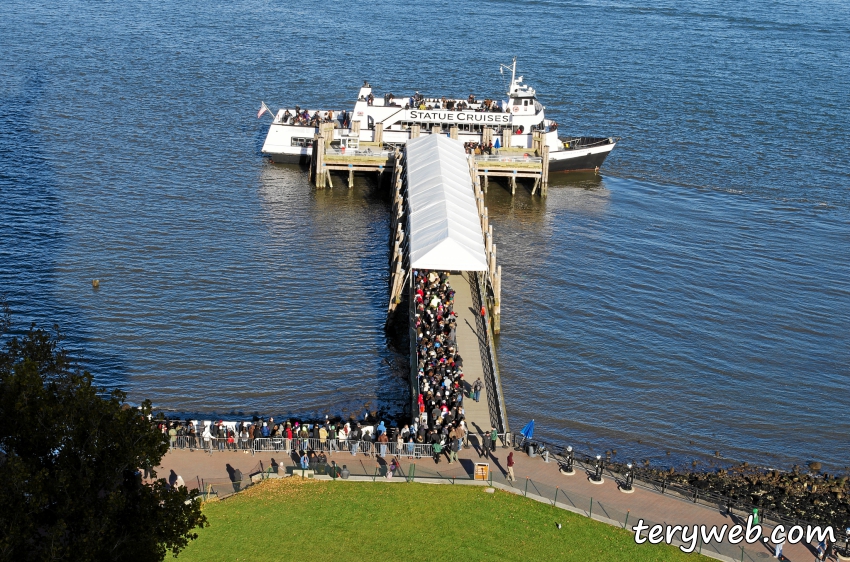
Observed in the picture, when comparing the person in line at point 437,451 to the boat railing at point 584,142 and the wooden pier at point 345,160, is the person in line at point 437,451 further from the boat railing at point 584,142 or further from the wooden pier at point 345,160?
the boat railing at point 584,142

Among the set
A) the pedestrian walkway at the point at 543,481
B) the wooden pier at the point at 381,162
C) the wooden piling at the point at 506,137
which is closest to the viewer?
the pedestrian walkway at the point at 543,481

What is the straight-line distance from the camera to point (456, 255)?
2245 inches

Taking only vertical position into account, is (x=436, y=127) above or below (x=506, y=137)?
above

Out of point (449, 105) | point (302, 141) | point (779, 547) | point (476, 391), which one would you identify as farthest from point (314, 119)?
point (779, 547)

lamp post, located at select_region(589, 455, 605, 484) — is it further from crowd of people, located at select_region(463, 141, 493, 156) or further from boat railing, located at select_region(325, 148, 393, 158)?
crowd of people, located at select_region(463, 141, 493, 156)

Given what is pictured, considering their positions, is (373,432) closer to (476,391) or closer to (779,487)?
→ (476,391)

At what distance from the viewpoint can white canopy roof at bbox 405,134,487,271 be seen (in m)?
57.0

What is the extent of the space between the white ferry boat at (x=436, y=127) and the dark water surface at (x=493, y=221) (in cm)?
268

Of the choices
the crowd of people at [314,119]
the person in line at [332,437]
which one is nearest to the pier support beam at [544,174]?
the crowd of people at [314,119]

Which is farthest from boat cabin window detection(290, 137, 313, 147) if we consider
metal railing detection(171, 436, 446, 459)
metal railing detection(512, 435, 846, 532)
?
metal railing detection(512, 435, 846, 532)

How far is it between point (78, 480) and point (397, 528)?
12.3 meters

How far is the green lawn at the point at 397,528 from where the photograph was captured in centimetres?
3559

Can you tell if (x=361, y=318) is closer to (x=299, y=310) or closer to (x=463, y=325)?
(x=299, y=310)

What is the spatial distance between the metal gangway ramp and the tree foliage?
57.8ft
